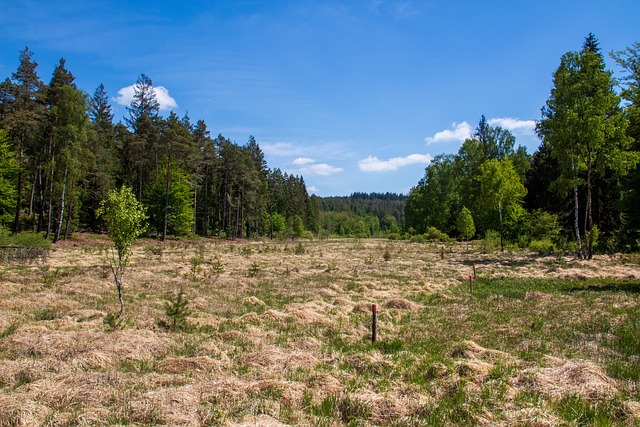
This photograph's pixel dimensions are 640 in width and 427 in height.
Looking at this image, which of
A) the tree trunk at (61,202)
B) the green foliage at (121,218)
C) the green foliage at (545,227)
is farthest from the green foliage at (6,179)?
the green foliage at (545,227)

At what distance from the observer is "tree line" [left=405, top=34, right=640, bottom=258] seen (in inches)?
1024

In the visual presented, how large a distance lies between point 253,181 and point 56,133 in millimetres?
34881

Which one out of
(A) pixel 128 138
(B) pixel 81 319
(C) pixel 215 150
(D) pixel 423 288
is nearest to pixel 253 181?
(C) pixel 215 150

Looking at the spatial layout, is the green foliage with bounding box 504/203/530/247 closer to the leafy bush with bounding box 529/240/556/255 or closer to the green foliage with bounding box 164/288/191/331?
the leafy bush with bounding box 529/240/556/255

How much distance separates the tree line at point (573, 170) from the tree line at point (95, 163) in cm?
3765

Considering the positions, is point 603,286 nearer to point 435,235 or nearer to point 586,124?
point 586,124

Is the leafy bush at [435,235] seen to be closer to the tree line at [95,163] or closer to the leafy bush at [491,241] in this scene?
the leafy bush at [491,241]

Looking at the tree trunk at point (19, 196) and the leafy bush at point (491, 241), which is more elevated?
the tree trunk at point (19, 196)

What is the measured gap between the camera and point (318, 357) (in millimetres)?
8648

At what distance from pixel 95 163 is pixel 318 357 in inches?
1590

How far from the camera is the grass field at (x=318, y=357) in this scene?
18.9 feet

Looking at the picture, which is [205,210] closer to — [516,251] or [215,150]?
[215,150]

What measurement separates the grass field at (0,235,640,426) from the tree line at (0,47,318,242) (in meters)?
23.9

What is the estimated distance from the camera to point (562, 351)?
29.3 ft
